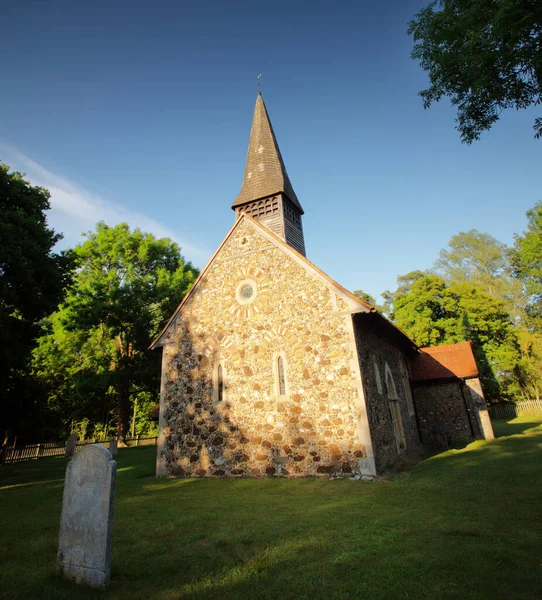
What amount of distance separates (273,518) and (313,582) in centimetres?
280

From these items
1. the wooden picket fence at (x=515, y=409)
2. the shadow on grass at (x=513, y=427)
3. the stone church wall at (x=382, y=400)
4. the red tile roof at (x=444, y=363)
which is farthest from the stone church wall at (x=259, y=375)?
the wooden picket fence at (x=515, y=409)

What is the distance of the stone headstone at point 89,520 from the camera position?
4.27 metres

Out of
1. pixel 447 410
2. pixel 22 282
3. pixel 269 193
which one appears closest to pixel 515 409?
pixel 447 410

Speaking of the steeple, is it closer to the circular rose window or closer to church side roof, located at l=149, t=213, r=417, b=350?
church side roof, located at l=149, t=213, r=417, b=350

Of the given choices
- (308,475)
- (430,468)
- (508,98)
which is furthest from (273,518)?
(508,98)

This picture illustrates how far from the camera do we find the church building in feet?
35.1

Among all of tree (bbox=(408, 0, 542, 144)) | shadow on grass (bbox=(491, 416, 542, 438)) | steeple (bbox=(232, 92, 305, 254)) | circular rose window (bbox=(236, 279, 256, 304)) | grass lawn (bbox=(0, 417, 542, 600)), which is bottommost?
grass lawn (bbox=(0, 417, 542, 600))

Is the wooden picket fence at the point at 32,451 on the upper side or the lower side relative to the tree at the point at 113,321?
lower

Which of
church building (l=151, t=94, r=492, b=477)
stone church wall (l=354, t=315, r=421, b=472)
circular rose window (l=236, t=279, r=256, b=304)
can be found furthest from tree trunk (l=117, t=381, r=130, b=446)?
stone church wall (l=354, t=315, r=421, b=472)

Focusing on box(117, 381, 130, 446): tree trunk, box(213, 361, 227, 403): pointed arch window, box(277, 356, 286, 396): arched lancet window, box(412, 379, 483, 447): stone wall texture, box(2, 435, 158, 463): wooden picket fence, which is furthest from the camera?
box(117, 381, 130, 446): tree trunk

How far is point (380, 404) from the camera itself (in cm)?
1231

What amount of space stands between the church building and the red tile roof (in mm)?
3362

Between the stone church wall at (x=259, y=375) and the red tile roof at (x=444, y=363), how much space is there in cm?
1062

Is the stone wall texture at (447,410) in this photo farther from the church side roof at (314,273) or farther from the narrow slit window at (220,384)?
the narrow slit window at (220,384)
